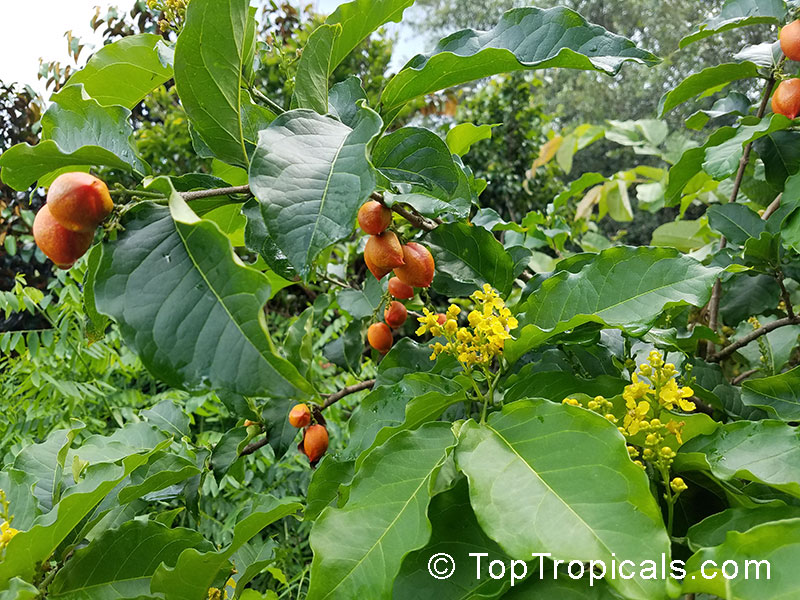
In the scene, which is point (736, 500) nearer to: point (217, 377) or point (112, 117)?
point (217, 377)

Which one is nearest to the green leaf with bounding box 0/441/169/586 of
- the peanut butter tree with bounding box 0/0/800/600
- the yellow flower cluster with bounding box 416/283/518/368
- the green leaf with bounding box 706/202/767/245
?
the peanut butter tree with bounding box 0/0/800/600

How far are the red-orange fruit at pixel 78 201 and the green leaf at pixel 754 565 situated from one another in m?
0.41

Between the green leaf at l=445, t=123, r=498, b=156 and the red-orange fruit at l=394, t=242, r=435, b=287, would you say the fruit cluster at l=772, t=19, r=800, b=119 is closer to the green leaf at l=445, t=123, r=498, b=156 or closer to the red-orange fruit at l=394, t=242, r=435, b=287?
the green leaf at l=445, t=123, r=498, b=156

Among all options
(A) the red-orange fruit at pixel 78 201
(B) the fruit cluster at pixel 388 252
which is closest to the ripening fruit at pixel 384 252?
(B) the fruit cluster at pixel 388 252

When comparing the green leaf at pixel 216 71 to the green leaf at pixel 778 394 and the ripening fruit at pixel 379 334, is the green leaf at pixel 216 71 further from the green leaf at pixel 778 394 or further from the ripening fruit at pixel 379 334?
the green leaf at pixel 778 394

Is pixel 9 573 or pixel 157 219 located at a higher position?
pixel 157 219

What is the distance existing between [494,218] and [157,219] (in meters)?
0.50

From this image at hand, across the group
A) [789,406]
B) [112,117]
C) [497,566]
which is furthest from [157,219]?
[789,406]

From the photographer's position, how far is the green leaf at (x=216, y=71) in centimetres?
38

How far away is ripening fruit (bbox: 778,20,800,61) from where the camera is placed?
25.5 inches

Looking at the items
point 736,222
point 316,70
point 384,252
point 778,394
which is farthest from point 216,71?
point 736,222

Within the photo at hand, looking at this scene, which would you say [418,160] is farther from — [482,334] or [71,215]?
[71,215]

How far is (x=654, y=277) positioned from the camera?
493mm

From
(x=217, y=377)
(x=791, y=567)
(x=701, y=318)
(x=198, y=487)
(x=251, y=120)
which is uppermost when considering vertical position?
(x=251, y=120)
